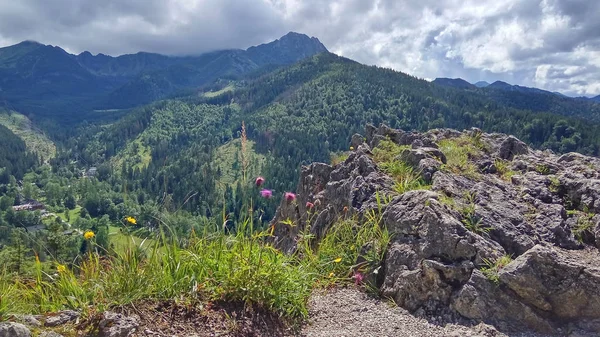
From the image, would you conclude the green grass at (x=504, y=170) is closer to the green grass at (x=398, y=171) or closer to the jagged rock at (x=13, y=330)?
the green grass at (x=398, y=171)

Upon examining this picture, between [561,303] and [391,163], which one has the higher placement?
[391,163]

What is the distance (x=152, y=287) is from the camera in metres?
4.83

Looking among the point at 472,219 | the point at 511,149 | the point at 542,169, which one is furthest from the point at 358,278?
the point at 511,149

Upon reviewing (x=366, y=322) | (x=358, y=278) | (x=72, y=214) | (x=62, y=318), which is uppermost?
(x=62, y=318)

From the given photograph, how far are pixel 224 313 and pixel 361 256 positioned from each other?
8.78 feet

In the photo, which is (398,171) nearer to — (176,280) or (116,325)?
(176,280)

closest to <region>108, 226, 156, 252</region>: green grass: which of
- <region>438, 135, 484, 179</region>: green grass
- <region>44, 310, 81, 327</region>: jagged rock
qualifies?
<region>44, 310, 81, 327</region>: jagged rock

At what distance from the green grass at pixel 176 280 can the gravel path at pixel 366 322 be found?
288 millimetres

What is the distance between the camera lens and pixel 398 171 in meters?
9.01

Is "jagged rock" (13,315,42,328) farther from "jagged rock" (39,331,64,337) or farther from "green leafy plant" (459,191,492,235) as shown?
"green leafy plant" (459,191,492,235)

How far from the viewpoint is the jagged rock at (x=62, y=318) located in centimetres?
414

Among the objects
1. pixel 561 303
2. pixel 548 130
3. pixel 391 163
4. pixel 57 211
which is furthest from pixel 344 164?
pixel 548 130

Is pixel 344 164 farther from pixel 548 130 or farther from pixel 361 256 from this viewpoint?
pixel 548 130

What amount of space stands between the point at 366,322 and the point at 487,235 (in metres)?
2.48
